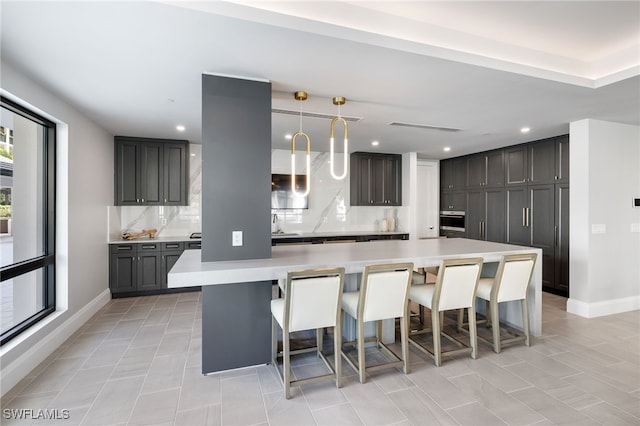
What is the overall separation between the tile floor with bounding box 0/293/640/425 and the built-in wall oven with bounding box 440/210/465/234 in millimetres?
3490

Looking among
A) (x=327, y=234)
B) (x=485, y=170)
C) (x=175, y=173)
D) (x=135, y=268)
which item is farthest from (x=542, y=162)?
(x=135, y=268)

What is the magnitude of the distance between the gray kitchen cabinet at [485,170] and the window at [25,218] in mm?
6535

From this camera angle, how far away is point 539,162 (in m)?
5.09

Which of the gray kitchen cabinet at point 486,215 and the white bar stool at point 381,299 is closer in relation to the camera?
the white bar stool at point 381,299

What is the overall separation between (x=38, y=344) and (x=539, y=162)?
6721mm

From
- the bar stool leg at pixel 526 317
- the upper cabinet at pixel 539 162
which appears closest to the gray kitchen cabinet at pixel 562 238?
the upper cabinet at pixel 539 162

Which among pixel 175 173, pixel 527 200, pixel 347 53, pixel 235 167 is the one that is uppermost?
pixel 347 53

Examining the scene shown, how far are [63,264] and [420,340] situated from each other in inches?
152

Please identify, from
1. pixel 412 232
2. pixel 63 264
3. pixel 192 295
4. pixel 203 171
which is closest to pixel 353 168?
pixel 412 232

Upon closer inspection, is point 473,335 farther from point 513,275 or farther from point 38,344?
point 38,344

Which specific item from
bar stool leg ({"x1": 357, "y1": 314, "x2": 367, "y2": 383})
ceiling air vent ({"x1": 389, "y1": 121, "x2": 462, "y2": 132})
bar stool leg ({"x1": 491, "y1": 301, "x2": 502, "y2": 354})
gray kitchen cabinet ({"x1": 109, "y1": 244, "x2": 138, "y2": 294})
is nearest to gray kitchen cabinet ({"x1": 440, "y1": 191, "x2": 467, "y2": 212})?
ceiling air vent ({"x1": 389, "y1": 121, "x2": 462, "y2": 132})

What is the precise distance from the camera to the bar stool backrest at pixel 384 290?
249cm

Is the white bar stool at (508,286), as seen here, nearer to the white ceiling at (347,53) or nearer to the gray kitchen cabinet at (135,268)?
the white ceiling at (347,53)

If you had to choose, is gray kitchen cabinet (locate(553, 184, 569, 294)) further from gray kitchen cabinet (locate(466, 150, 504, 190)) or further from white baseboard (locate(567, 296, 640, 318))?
gray kitchen cabinet (locate(466, 150, 504, 190))
